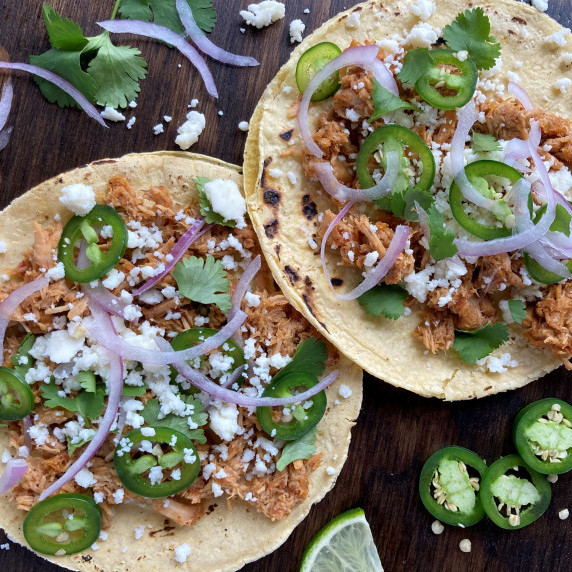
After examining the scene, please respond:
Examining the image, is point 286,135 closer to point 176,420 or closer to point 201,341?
point 201,341

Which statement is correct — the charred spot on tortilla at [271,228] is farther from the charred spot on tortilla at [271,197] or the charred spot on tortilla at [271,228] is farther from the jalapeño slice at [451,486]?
the jalapeño slice at [451,486]

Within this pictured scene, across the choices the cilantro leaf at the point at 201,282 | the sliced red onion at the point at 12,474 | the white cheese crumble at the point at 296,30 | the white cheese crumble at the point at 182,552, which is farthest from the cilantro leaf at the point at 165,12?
the white cheese crumble at the point at 182,552

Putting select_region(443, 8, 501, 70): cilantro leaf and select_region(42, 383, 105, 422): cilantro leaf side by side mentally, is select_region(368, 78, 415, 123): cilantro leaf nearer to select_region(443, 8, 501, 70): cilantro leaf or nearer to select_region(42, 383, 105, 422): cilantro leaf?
select_region(443, 8, 501, 70): cilantro leaf

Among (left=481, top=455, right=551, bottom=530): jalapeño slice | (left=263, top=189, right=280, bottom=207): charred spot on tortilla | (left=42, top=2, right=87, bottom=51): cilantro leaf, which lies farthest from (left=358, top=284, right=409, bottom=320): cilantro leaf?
(left=42, top=2, right=87, bottom=51): cilantro leaf

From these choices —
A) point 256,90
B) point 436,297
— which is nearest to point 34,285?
point 256,90

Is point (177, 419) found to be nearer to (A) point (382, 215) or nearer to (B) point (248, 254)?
(B) point (248, 254)

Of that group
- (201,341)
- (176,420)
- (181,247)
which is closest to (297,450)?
(176,420)
